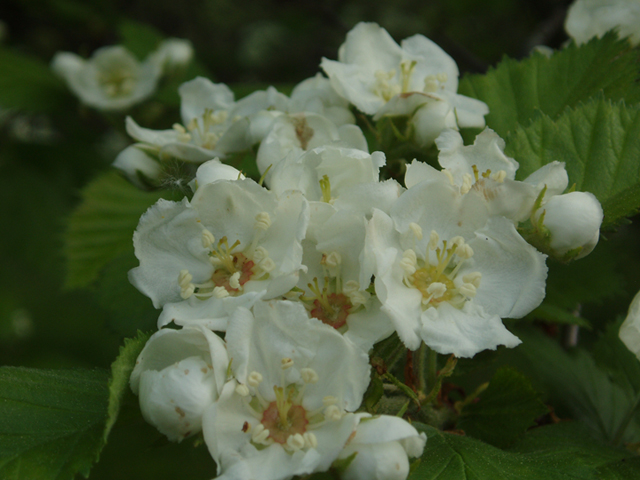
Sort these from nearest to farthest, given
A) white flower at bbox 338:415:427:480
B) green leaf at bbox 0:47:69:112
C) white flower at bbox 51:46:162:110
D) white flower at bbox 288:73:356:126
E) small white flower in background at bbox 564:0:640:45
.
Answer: white flower at bbox 338:415:427:480
white flower at bbox 288:73:356:126
small white flower in background at bbox 564:0:640:45
white flower at bbox 51:46:162:110
green leaf at bbox 0:47:69:112

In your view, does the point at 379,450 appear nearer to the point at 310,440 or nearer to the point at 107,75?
the point at 310,440

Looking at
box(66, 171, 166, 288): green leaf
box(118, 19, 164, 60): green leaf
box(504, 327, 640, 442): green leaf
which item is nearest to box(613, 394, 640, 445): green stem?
box(504, 327, 640, 442): green leaf

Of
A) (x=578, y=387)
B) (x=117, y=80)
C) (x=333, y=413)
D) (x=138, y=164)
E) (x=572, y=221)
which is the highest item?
(x=572, y=221)

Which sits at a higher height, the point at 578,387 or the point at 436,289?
the point at 436,289

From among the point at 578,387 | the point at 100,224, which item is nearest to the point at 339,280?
the point at 578,387

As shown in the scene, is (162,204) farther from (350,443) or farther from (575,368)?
(575,368)

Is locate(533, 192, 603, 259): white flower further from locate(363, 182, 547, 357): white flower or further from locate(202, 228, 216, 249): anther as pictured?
Answer: locate(202, 228, 216, 249): anther
